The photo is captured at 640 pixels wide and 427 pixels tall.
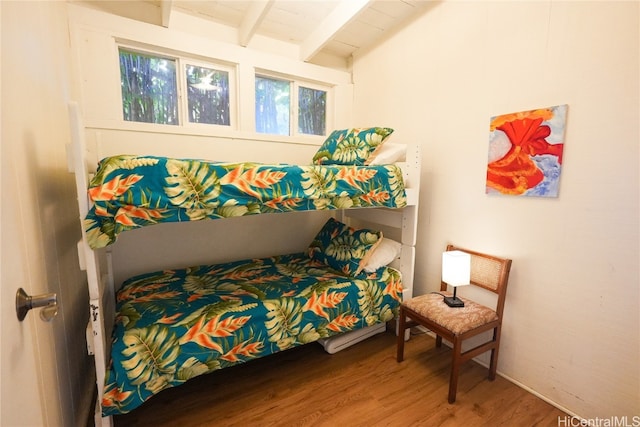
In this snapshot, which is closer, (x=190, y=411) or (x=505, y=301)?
(x=190, y=411)

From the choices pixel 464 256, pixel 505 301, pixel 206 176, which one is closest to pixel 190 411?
pixel 206 176

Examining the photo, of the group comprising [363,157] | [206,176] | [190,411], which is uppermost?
[363,157]

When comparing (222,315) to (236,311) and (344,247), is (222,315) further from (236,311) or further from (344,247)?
(344,247)

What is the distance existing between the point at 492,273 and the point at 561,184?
62cm

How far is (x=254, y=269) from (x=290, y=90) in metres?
1.72

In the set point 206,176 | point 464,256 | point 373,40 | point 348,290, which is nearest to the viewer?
point 206,176

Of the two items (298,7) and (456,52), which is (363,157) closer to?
(456,52)

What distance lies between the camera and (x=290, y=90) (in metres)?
2.74

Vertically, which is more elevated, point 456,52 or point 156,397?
point 456,52

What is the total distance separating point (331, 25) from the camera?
2.21 meters

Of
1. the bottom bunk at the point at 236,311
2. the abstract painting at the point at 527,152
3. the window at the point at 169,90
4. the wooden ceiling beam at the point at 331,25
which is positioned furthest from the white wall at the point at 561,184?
the window at the point at 169,90

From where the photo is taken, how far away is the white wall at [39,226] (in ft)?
2.15

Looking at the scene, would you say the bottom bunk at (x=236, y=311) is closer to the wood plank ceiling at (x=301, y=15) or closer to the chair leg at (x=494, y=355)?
the chair leg at (x=494, y=355)

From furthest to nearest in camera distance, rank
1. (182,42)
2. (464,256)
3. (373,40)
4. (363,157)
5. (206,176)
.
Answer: (373,40)
(182,42)
(363,157)
(464,256)
(206,176)
